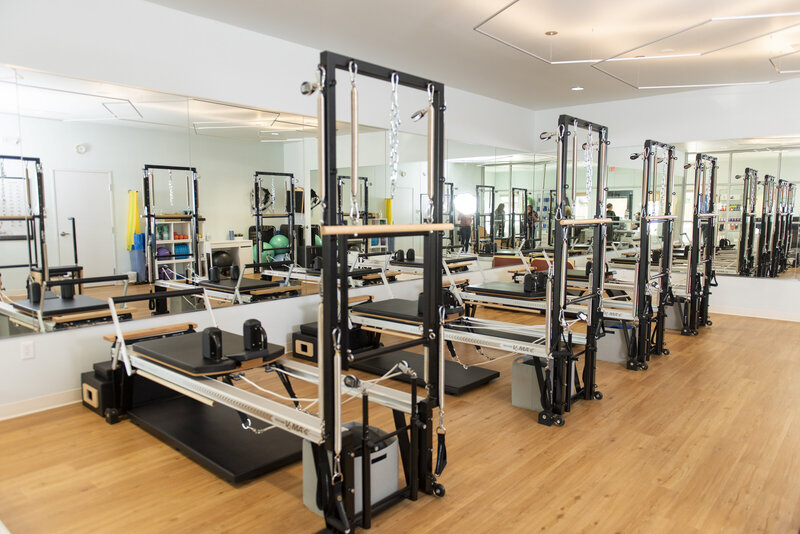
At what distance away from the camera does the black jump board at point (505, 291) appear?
14.4ft

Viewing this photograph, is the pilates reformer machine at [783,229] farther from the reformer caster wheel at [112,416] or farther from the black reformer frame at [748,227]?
the reformer caster wheel at [112,416]

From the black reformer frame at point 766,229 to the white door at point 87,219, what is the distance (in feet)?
24.6

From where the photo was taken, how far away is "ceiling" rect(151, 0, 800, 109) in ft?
13.4

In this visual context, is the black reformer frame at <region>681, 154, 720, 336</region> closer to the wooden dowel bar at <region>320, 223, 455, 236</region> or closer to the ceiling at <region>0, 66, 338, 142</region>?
the ceiling at <region>0, 66, 338, 142</region>

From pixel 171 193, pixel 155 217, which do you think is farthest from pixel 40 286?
pixel 171 193

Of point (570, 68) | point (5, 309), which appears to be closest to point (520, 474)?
point (5, 309)

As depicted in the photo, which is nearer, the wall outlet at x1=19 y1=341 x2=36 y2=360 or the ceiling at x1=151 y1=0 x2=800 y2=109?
the wall outlet at x1=19 y1=341 x2=36 y2=360

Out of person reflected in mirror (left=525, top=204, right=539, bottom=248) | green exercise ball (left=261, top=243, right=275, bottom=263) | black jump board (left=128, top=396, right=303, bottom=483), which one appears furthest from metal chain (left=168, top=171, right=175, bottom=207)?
person reflected in mirror (left=525, top=204, right=539, bottom=248)

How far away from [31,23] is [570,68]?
504 cm

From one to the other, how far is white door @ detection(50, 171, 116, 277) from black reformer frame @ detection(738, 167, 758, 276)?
738 cm

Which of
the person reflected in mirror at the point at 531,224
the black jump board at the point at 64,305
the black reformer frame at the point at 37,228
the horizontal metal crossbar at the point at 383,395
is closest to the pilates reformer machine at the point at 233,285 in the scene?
the black jump board at the point at 64,305

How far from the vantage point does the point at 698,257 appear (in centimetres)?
598

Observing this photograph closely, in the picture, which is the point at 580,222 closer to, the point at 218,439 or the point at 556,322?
the point at 556,322

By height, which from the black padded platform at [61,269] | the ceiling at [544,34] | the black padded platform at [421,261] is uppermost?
the ceiling at [544,34]
